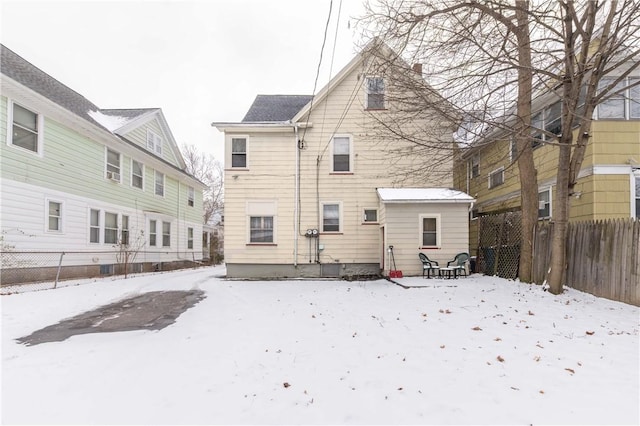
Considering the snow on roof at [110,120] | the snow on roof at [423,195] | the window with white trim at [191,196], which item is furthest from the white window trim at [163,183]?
the snow on roof at [423,195]

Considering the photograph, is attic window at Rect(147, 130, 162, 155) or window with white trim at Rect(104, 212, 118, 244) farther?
attic window at Rect(147, 130, 162, 155)

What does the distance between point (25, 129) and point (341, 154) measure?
10.6 m

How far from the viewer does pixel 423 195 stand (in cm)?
1217

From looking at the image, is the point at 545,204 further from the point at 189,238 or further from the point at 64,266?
the point at 189,238

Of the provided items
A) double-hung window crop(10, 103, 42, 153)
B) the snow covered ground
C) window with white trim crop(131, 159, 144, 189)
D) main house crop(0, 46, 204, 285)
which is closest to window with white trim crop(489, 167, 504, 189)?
the snow covered ground

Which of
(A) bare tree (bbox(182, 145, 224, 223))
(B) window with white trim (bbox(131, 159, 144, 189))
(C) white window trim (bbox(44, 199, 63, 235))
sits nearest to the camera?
(C) white window trim (bbox(44, 199, 63, 235))

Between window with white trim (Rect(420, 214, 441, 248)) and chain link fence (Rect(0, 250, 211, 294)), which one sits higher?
window with white trim (Rect(420, 214, 441, 248))

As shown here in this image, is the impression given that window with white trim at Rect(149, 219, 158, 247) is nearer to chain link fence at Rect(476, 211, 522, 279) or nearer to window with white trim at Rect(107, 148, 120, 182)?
window with white trim at Rect(107, 148, 120, 182)

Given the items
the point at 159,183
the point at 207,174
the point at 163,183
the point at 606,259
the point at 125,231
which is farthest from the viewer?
the point at 207,174

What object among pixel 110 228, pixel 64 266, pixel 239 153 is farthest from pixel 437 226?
pixel 110 228

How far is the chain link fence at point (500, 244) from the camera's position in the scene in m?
10.4

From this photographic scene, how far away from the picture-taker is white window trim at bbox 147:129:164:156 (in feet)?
59.7

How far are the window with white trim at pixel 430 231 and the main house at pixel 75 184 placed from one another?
1177 cm

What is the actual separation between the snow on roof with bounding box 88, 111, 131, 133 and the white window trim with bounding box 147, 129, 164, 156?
5.22ft
